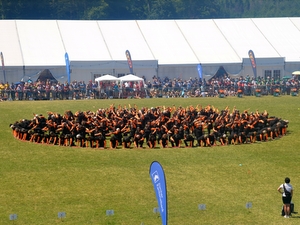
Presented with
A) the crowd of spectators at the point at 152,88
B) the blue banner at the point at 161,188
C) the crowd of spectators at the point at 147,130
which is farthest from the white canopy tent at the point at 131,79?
the blue banner at the point at 161,188

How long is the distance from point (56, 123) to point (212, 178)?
10.2 m

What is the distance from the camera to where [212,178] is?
23.5 metres

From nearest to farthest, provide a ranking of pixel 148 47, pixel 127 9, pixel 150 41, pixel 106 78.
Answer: pixel 106 78 < pixel 148 47 < pixel 150 41 < pixel 127 9

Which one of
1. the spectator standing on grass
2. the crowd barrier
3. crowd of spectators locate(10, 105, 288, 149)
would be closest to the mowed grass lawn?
the spectator standing on grass

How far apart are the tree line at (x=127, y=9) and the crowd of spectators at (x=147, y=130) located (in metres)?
68.8

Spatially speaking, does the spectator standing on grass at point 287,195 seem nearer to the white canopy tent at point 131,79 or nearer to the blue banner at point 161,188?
the blue banner at point 161,188

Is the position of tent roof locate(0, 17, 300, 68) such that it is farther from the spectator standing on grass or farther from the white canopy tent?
the spectator standing on grass

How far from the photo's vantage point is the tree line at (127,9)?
9888cm

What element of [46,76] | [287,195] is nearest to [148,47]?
[46,76]

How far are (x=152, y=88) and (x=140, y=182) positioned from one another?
99.7 ft

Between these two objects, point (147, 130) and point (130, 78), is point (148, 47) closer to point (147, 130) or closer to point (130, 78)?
point (130, 78)

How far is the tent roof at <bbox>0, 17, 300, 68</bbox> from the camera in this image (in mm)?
55125

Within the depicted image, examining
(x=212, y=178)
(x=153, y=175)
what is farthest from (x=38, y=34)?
(x=153, y=175)

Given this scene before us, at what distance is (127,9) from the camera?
349ft
